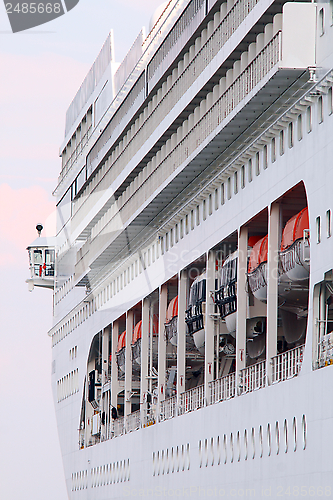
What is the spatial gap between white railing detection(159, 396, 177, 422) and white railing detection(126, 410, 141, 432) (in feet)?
11.3

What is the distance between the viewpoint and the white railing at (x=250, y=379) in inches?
908

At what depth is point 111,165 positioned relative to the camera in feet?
139

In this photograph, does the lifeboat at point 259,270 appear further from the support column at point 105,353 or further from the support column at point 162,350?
the support column at point 105,353

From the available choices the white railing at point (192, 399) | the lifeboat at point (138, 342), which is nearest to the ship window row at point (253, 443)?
the white railing at point (192, 399)

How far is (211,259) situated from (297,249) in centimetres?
686

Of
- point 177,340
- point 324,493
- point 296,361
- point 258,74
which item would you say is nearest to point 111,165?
point 177,340

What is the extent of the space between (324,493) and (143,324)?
19023 mm

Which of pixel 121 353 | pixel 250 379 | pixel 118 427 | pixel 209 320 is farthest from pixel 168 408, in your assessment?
pixel 121 353

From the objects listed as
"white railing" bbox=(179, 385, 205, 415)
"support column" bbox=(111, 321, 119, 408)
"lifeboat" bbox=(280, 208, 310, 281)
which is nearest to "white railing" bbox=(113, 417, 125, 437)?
"support column" bbox=(111, 321, 119, 408)

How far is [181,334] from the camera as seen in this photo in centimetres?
3098

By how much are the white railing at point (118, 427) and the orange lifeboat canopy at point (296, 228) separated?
18.6m

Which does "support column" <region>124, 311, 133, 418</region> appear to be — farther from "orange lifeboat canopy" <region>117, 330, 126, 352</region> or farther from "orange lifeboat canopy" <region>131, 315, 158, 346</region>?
"orange lifeboat canopy" <region>117, 330, 126, 352</region>

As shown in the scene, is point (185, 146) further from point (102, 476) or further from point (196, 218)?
point (102, 476)

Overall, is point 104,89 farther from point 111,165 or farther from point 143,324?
point 143,324
